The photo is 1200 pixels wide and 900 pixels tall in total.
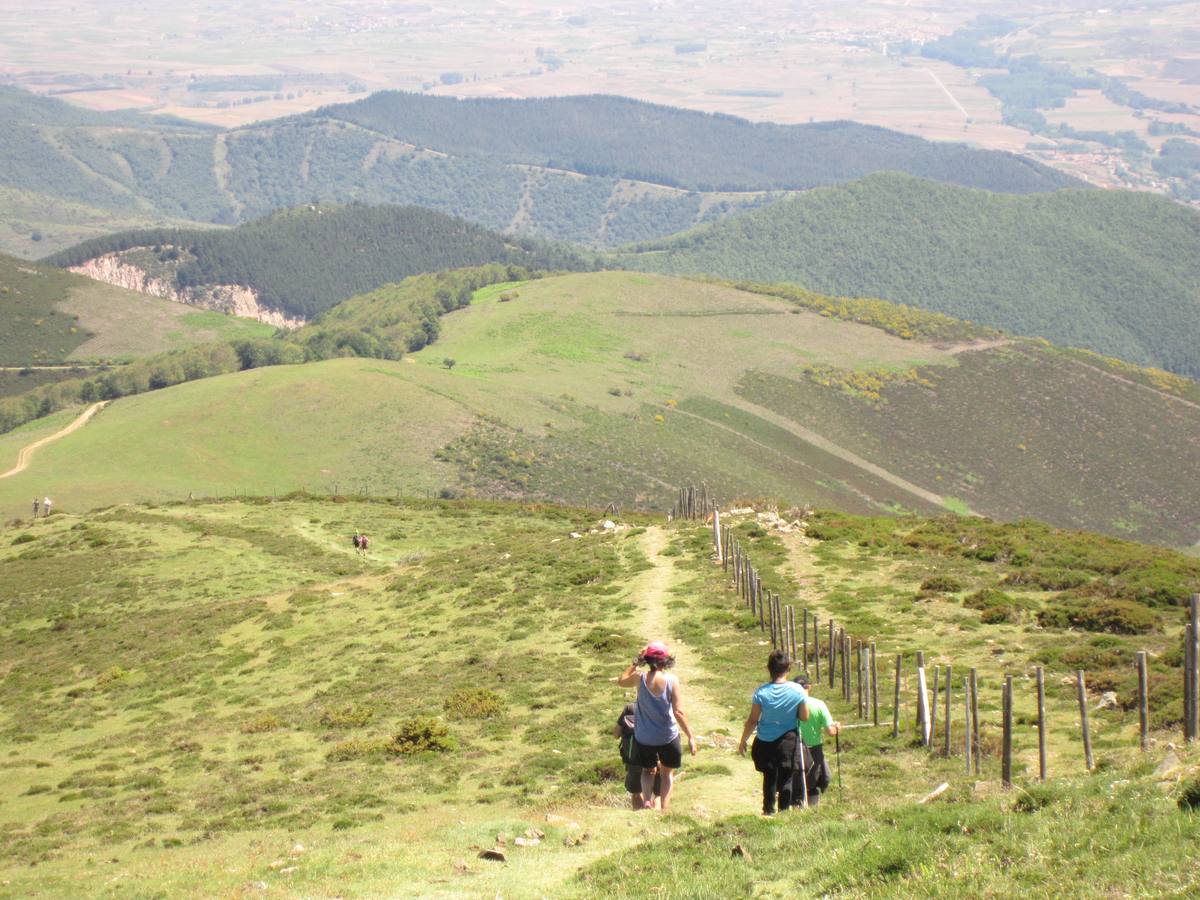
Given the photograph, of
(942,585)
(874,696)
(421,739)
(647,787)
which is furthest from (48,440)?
(647,787)

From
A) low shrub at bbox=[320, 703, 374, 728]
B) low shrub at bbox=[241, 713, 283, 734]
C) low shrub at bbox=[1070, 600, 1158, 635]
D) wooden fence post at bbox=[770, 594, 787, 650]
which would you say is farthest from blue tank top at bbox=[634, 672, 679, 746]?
low shrub at bbox=[1070, 600, 1158, 635]

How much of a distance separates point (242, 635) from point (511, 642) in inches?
449

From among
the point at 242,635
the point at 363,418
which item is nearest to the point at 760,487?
the point at 363,418

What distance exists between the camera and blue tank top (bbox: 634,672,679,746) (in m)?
17.9

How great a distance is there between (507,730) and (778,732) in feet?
36.6

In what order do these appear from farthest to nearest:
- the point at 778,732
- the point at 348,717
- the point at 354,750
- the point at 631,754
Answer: the point at 348,717 → the point at 354,750 → the point at 631,754 → the point at 778,732

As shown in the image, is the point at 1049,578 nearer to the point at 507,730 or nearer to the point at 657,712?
the point at 507,730

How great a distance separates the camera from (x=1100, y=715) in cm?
2258

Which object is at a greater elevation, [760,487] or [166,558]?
[166,558]

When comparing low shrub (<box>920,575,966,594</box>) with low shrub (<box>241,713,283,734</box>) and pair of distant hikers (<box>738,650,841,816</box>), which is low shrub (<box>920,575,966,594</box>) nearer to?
low shrub (<box>241,713,283,734</box>)

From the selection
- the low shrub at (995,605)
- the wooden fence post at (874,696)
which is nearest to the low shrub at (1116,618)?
the low shrub at (995,605)

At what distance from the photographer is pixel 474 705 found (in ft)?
93.9

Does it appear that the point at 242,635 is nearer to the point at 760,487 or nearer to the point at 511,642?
the point at 511,642

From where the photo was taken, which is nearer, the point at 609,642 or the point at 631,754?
the point at 631,754
